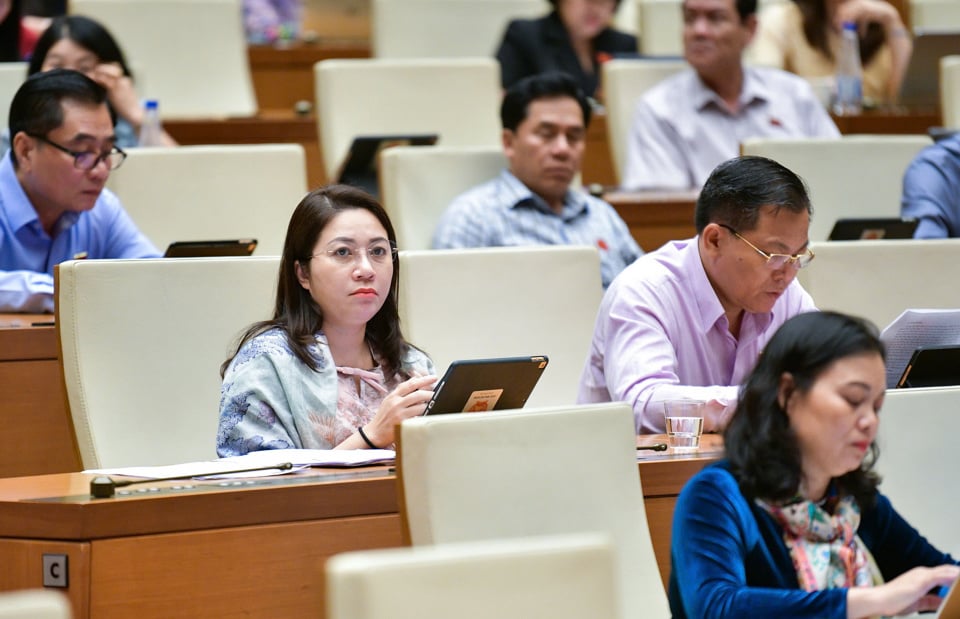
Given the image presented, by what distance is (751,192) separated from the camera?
2.66 meters

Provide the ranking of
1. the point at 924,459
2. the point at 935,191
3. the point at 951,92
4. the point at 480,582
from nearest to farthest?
the point at 480,582 → the point at 924,459 → the point at 935,191 → the point at 951,92

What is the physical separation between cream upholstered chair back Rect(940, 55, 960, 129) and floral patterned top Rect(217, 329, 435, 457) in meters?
2.77

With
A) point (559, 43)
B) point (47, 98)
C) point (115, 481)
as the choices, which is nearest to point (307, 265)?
point (115, 481)

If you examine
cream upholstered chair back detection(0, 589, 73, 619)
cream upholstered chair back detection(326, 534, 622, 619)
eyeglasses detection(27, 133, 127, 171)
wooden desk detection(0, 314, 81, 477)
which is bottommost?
wooden desk detection(0, 314, 81, 477)

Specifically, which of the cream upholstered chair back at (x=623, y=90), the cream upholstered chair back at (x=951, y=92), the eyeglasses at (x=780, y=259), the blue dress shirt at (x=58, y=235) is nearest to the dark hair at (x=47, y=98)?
the blue dress shirt at (x=58, y=235)

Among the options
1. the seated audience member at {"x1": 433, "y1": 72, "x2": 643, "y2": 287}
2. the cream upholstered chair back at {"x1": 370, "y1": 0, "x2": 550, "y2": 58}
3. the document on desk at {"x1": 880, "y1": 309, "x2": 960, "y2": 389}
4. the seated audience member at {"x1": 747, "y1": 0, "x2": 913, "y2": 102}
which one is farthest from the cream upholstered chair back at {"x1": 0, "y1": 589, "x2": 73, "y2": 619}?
the seated audience member at {"x1": 747, "y1": 0, "x2": 913, "y2": 102}

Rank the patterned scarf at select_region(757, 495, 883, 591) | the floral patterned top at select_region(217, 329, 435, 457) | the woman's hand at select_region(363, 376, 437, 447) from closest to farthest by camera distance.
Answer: the patterned scarf at select_region(757, 495, 883, 591) < the woman's hand at select_region(363, 376, 437, 447) < the floral patterned top at select_region(217, 329, 435, 457)

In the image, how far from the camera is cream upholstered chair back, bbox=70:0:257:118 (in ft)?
16.8

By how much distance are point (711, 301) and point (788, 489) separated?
37.7 inches

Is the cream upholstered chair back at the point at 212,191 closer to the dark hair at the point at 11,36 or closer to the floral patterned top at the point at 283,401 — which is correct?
the dark hair at the point at 11,36

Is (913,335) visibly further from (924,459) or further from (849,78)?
(849,78)

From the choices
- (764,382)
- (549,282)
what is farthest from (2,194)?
(764,382)

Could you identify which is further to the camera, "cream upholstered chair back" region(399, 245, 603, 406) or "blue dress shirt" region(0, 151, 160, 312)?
"blue dress shirt" region(0, 151, 160, 312)

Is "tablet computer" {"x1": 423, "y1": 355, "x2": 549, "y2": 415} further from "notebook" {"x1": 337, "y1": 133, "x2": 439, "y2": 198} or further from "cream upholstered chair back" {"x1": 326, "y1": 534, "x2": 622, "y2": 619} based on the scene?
"notebook" {"x1": 337, "y1": 133, "x2": 439, "y2": 198}
